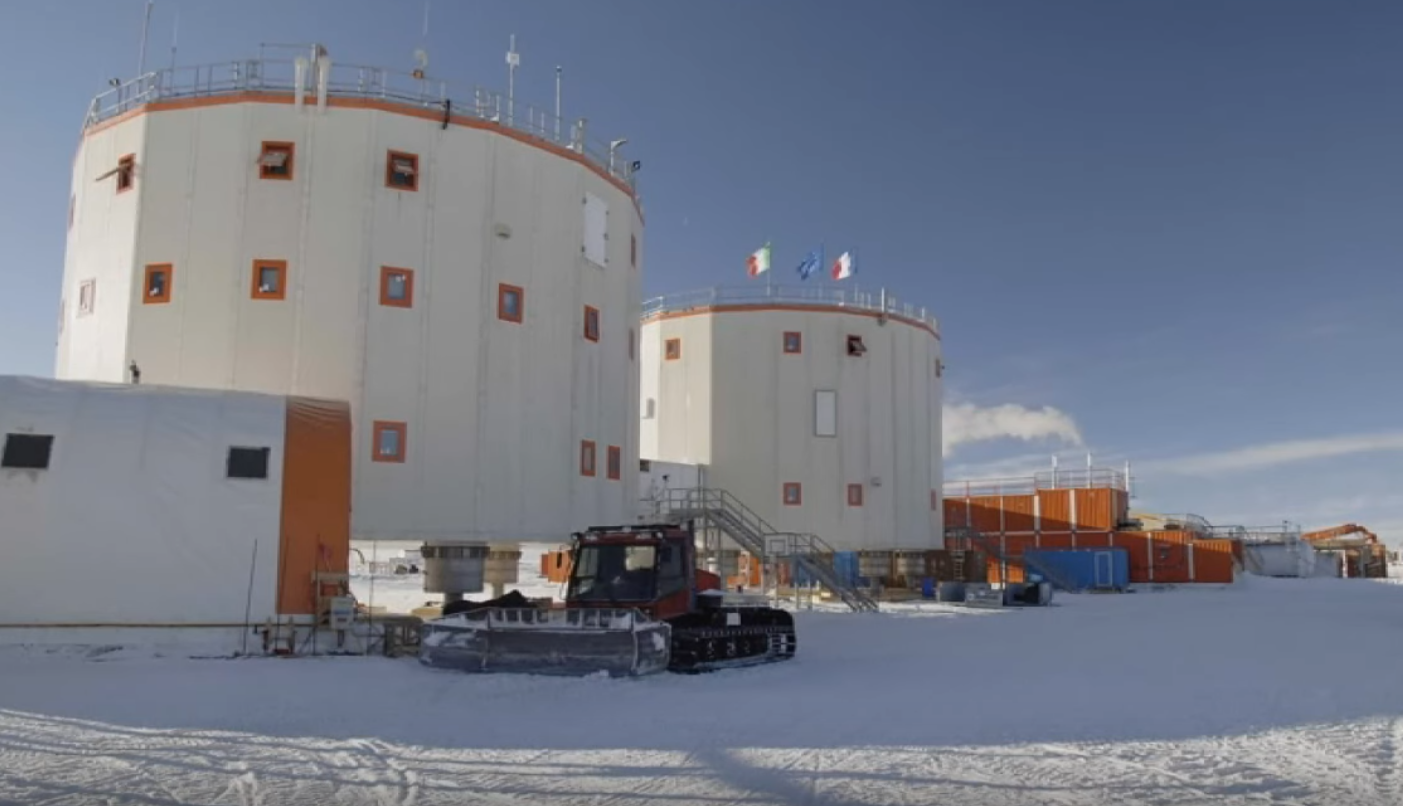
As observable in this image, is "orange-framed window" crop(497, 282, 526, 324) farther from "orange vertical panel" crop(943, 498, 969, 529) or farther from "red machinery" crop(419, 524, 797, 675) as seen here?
"orange vertical panel" crop(943, 498, 969, 529)

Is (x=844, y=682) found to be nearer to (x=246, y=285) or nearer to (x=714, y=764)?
(x=714, y=764)

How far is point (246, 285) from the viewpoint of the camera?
28.8m

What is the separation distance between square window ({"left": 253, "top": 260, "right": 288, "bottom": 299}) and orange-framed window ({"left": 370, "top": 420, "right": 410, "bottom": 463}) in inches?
167

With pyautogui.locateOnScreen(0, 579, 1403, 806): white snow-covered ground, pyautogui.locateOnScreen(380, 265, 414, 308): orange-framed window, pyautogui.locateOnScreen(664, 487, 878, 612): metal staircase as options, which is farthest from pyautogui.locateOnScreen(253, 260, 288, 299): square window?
pyautogui.locateOnScreen(664, 487, 878, 612): metal staircase

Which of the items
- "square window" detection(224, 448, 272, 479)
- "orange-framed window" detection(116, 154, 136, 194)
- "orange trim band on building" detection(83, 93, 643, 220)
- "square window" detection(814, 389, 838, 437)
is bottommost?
"square window" detection(224, 448, 272, 479)

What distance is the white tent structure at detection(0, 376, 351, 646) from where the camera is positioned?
21859mm

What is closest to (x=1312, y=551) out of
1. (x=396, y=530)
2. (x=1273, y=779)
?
(x=396, y=530)

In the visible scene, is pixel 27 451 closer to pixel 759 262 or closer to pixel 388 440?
pixel 388 440

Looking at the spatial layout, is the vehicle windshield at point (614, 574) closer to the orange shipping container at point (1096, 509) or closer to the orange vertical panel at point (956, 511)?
the orange shipping container at point (1096, 509)

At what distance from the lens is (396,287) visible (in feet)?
97.0

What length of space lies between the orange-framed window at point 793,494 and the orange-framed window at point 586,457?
Result: 55.7ft

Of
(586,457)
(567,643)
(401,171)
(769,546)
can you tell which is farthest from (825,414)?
(567,643)

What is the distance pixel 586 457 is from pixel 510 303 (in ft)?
16.7

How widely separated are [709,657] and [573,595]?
10.2ft
